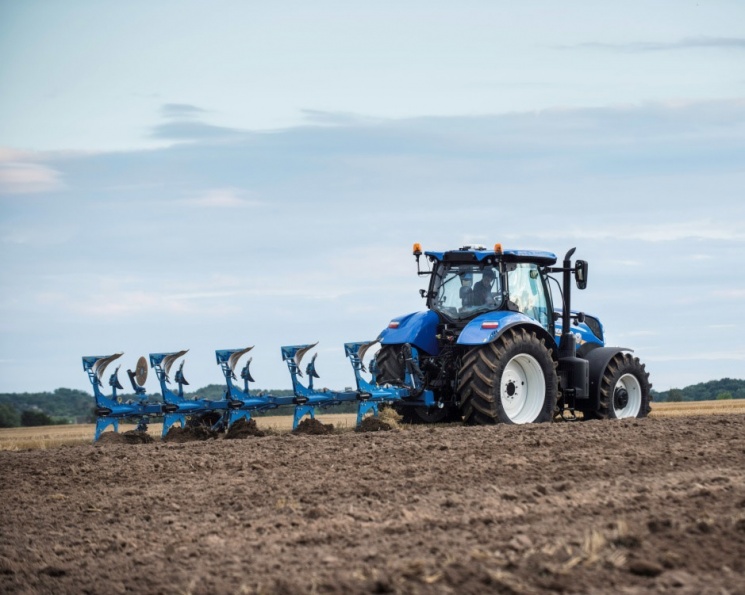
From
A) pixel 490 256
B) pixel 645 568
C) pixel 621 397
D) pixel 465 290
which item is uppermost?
pixel 490 256

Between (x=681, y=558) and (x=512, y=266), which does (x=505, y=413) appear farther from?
(x=681, y=558)

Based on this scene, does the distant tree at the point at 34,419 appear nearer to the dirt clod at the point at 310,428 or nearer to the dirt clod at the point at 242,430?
the dirt clod at the point at 242,430

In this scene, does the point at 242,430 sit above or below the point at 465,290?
below

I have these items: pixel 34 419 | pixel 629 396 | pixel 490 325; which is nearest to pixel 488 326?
pixel 490 325

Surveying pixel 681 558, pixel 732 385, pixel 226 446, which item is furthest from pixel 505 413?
Answer: pixel 732 385

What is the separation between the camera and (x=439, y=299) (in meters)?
13.7

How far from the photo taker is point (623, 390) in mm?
14578

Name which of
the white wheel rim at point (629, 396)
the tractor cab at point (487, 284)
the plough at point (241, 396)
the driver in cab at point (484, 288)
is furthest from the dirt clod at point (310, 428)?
the white wheel rim at point (629, 396)

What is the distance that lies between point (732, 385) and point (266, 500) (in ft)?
103

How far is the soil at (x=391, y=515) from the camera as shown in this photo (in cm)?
534

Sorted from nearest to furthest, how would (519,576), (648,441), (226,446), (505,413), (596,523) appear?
1. (519,576)
2. (596,523)
3. (648,441)
4. (226,446)
5. (505,413)

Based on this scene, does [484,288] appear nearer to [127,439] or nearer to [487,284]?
[487,284]

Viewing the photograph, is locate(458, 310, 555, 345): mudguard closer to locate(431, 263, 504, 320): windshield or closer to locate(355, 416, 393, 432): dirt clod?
locate(431, 263, 504, 320): windshield

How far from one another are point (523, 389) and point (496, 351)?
41.2 inches
